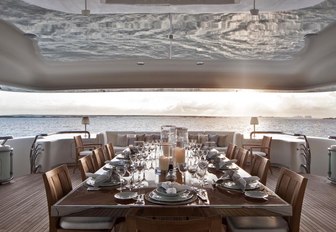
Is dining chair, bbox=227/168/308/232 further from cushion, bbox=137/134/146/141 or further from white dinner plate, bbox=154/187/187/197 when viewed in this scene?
cushion, bbox=137/134/146/141

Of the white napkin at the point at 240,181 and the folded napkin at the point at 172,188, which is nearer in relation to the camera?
the folded napkin at the point at 172,188

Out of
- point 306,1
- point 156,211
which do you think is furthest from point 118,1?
point 156,211

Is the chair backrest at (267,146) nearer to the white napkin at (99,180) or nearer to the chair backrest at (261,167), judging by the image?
the chair backrest at (261,167)

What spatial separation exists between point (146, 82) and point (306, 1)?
4.99m

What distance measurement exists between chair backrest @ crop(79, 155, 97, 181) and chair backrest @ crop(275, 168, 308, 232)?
1871mm

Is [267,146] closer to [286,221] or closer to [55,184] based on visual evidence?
[286,221]

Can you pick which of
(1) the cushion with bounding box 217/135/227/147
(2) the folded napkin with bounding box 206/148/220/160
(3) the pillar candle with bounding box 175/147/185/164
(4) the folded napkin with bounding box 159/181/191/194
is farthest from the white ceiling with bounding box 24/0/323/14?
(1) the cushion with bounding box 217/135/227/147

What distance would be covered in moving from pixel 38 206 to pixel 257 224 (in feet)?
10.6

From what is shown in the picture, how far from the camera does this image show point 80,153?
267 inches

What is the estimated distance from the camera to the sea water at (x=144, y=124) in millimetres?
13678

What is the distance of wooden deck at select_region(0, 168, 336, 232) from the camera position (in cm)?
361

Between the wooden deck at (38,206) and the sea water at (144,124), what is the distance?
6.11 meters

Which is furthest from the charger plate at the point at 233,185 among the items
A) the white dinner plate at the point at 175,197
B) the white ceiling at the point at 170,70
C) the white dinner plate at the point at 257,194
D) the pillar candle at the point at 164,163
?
the white ceiling at the point at 170,70

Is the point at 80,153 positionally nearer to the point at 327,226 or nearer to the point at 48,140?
the point at 48,140
